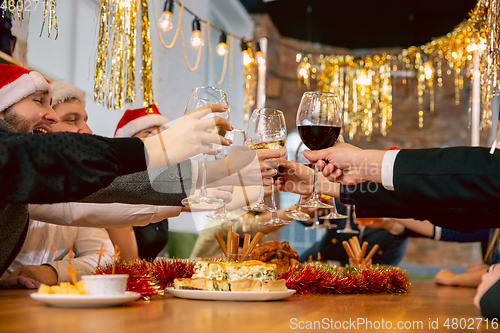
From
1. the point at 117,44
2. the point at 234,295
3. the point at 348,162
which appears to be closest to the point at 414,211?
the point at 348,162

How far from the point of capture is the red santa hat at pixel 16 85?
1.37m

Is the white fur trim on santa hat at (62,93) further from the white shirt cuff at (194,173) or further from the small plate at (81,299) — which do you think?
the small plate at (81,299)

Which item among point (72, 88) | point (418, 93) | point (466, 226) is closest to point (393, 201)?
point (466, 226)

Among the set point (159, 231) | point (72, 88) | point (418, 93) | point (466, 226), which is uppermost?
point (418, 93)

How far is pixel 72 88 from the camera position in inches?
74.9

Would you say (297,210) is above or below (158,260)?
above

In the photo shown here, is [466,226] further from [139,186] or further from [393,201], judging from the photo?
[139,186]

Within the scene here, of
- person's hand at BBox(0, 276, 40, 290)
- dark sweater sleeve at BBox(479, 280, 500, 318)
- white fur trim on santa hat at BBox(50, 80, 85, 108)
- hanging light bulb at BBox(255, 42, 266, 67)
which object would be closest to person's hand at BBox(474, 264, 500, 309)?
dark sweater sleeve at BBox(479, 280, 500, 318)

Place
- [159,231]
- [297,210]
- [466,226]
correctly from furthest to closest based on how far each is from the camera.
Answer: [159,231], [466,226], [297,210]

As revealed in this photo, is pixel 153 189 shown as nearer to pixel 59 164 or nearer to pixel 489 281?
pixel 59 164

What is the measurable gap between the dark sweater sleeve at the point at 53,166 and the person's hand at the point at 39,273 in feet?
1.57

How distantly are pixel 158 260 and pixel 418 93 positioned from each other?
6343mm

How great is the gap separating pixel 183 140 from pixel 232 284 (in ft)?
0.94

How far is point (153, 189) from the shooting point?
1155 millimetres
